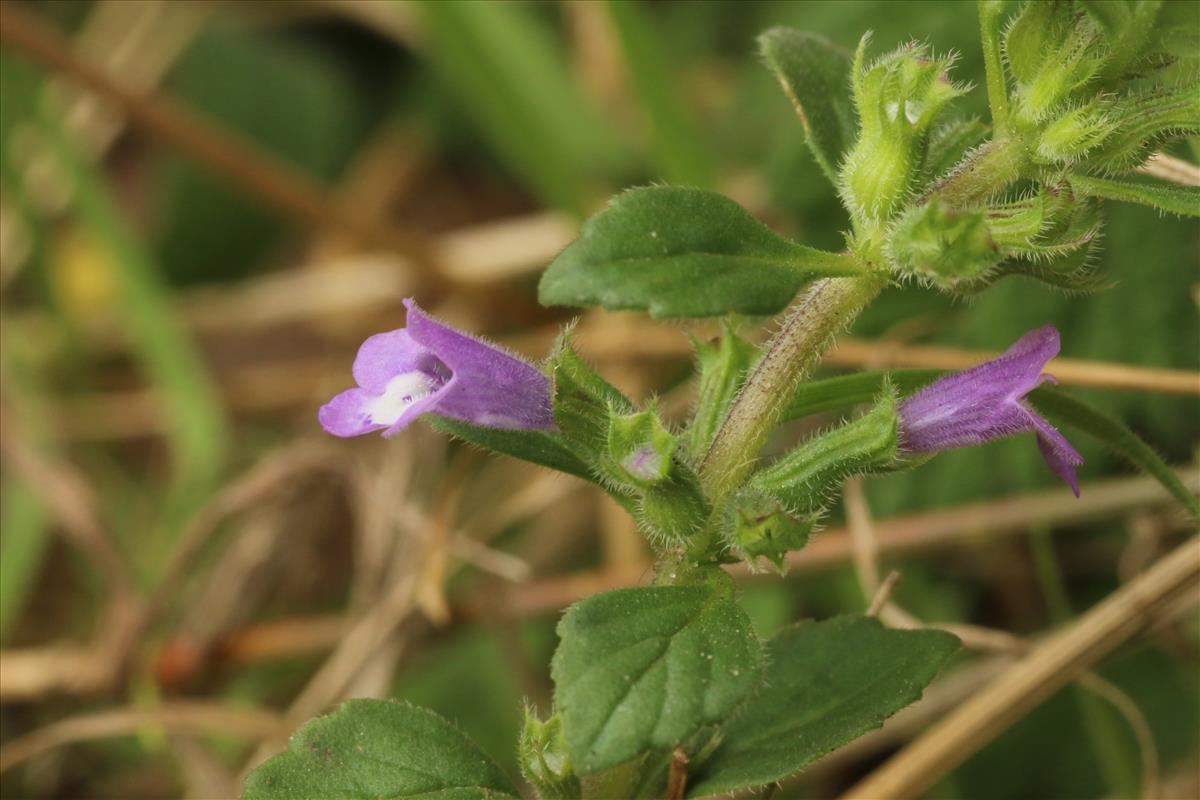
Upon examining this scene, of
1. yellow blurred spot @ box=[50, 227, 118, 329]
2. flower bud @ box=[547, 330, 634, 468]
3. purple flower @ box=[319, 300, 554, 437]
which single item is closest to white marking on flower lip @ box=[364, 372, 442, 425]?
purple flower @ box=[319, 300, 554, 437]

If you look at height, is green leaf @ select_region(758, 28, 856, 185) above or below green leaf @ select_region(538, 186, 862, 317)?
above

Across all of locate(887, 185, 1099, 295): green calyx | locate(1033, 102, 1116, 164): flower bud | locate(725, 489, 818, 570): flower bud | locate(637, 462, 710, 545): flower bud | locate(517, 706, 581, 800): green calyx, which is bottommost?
locate(517, 706, 581, 800): green calyx

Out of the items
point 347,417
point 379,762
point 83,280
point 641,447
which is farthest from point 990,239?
point 83,280

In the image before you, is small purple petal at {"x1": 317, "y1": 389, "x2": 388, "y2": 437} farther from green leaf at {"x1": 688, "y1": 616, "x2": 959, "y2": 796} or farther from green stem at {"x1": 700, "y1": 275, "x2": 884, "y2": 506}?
green leaf at {"x1": 688, "y1": 616, "x2": 959, "y2": 796}

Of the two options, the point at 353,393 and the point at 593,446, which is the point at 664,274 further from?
the point at 353,393

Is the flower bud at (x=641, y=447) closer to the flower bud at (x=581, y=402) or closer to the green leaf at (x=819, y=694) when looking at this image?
the flower bud at (x=581, y=402)

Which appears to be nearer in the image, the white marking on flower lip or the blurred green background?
the white marking on flower lip

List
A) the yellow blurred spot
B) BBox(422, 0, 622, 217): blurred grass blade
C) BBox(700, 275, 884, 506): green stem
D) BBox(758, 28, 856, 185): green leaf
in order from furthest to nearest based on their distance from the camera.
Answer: the yellow blurred spot → BBox(422, 0, 622, 217): blurred grass blade → BBox(758, 28, 856, 185): green leaf → BBox(700, 275, 884, 506): green stem
